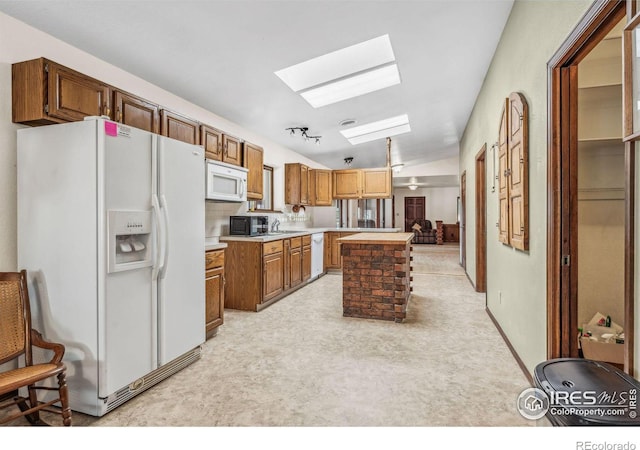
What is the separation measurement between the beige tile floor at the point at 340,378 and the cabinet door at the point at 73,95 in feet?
5.99

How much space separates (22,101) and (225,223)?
2496 mm

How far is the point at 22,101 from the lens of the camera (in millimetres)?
2094

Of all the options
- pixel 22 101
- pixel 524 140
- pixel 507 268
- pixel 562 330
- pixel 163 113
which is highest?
pixel 163 113

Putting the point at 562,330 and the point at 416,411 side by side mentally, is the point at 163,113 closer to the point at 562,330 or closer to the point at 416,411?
the point at 416,411

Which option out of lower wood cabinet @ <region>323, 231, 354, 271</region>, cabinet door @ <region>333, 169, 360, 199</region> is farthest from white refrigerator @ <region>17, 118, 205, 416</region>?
cabinet door @ <region>333, 169, 360, 199</region>

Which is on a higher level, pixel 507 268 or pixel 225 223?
pixel 225 223

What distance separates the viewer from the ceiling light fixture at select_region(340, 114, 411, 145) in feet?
17.7

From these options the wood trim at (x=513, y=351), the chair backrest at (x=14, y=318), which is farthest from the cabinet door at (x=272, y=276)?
the wood trim at (x=513, y=351)

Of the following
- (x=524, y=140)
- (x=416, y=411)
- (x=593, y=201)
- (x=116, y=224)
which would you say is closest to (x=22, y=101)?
(x=116, y=224)

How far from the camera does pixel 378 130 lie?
19.2ft

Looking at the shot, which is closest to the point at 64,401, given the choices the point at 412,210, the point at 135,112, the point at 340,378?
the point at 340,378

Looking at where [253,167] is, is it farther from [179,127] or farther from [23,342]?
[23,342]

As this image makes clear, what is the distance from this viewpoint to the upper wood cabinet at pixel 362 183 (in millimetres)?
6566

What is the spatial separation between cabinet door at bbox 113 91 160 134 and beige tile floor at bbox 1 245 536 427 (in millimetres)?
1937
